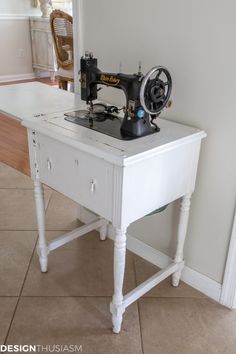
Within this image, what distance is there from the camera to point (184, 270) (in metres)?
1.83

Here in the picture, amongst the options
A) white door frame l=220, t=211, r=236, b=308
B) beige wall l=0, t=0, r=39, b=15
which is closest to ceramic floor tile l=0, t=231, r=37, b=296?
white door frame l=220, t=211, r=236, b=308

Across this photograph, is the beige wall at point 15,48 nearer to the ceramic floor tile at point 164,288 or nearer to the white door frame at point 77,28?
the white door frame at point 77,28

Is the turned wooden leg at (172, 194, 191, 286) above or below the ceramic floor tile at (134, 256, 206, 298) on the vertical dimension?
above

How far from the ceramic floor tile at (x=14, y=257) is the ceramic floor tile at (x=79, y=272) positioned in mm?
45

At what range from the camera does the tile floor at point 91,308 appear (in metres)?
1.52

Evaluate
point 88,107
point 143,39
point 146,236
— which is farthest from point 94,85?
point 146,236

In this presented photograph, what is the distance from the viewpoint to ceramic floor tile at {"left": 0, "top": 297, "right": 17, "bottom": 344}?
1.55 metres

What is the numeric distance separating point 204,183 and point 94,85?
A: 0.64m

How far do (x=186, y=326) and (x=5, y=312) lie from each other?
81 centimetres

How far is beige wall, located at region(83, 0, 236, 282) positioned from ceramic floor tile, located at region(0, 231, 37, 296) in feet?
2.45

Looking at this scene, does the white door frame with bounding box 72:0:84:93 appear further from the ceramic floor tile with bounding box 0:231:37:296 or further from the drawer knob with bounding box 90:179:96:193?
the ceramic floor tile with bounding box 0:231:37:296

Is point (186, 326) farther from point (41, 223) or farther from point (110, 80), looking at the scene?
point (110, 80)

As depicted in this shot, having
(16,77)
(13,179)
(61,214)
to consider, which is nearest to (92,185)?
(61,214)

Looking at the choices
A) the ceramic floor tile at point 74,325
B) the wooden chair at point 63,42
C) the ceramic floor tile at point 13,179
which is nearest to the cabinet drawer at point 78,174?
the ceramic floor tile at point 74,325
